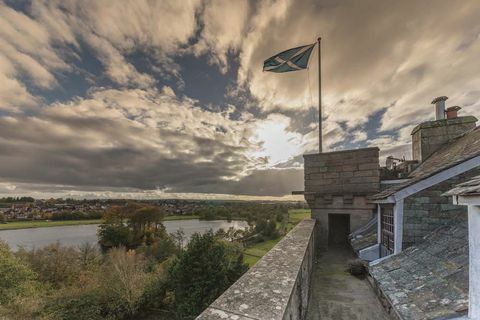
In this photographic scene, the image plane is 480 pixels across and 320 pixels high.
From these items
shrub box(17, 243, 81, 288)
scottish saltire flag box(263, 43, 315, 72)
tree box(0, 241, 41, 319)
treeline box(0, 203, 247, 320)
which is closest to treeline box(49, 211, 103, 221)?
shrub box(17, 243, 81, 288)

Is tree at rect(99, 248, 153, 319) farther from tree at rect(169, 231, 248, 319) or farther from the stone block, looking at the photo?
the stone block

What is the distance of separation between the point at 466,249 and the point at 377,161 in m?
5.56

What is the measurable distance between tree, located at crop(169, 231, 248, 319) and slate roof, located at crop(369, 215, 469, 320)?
35.6ft

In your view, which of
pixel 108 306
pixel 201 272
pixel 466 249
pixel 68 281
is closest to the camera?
pixel 466 249

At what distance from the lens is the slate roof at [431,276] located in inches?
108

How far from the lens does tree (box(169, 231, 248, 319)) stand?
532 inches

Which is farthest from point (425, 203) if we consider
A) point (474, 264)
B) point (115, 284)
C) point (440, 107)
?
point (115, 284)

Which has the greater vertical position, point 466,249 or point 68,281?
point 466,249

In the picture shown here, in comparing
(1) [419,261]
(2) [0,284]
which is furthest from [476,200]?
(2) [0,284]

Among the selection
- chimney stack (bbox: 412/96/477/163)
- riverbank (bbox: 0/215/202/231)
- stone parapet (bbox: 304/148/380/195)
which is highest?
chimney stack (bbox: 412/96/477/163)

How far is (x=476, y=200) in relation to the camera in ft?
7.53

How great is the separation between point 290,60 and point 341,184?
6007mm

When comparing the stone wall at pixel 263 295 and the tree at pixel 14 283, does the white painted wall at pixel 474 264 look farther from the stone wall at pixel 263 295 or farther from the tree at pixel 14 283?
the tree at pixel 14 283

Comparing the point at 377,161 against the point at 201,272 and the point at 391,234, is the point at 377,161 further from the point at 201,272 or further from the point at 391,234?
the point at 201,272
